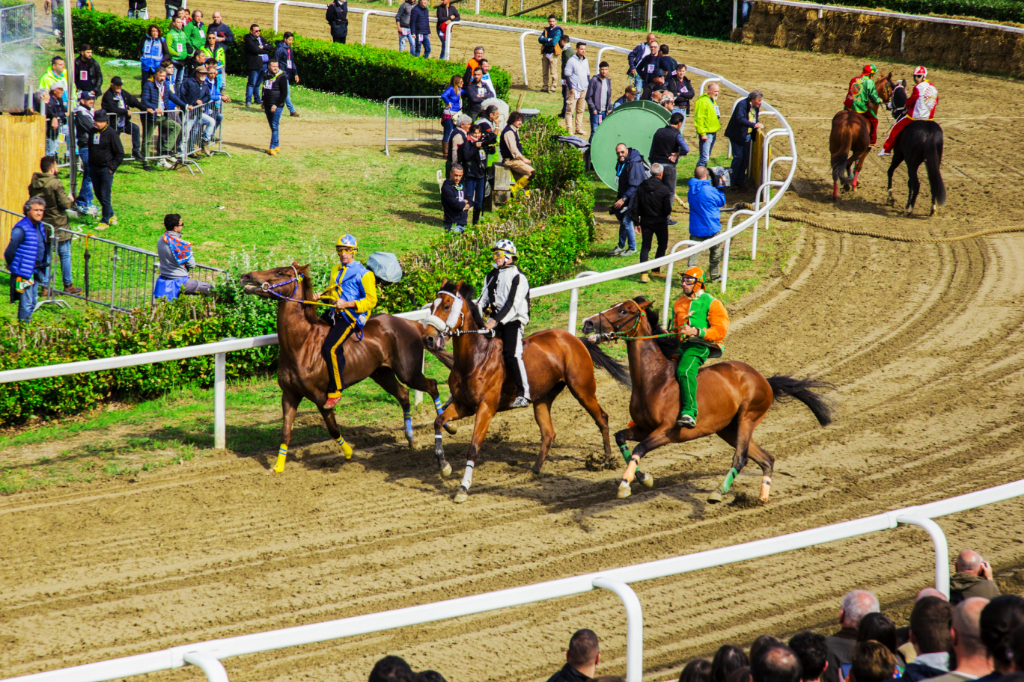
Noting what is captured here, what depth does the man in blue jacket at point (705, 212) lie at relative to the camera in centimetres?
1334

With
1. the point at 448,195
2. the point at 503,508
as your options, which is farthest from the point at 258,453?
the point at 448,195

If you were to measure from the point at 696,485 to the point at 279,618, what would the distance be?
389 centimetres

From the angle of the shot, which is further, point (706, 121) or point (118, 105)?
point (706, 121)

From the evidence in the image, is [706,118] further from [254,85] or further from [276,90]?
[254,85]

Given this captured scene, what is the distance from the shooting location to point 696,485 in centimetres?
858

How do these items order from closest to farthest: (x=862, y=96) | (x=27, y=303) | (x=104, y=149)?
1. (x=27, y=303)
2. (x=104, y=149)
3. (x=862, y=96)

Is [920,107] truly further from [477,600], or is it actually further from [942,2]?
[477,600]

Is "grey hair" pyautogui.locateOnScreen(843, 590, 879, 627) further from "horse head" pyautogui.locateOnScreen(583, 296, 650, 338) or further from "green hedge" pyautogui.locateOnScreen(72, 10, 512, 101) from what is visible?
"green hedge" pyautogui.locateOnScreen(72, 10, 512, 101)

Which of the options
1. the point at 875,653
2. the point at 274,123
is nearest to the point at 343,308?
the point at 875,653

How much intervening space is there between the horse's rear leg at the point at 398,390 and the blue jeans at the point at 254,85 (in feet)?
51.0

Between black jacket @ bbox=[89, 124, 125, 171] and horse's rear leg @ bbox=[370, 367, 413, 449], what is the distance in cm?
794

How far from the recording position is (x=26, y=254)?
11789mm

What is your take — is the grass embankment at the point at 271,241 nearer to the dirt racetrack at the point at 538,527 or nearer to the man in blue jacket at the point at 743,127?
the dirt racetrack at the point at 538,527

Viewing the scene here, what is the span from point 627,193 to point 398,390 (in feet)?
21.0
